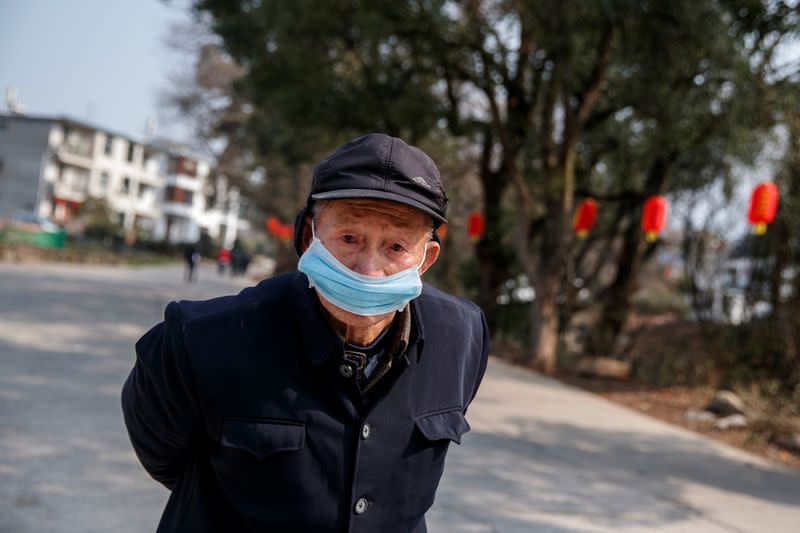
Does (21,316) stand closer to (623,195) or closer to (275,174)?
(623,195)

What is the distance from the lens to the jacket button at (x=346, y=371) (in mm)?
1755

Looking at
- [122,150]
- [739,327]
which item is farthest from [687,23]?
[122,150]

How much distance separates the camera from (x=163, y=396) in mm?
1715

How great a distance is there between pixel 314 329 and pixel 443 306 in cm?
42

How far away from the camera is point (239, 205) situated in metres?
48.2

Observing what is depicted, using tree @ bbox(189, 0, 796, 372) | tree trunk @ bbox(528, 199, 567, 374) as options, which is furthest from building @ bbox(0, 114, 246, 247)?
tree trunk @ bbox(528, 199, 567, 374)

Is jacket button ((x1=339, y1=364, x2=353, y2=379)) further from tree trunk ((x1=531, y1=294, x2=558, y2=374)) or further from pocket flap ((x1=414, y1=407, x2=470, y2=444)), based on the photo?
tree trunk ((x1=531, y1=294, x2=558, y2=374))

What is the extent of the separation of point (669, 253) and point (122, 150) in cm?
5294

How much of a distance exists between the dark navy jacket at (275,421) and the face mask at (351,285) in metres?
0.06

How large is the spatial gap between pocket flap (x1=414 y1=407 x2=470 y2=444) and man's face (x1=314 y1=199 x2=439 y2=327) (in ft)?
0.88

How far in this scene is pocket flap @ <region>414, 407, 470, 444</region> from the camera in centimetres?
184

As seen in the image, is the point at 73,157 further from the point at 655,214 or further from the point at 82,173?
the point at 655,214

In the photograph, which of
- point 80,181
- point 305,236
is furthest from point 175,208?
point 305,236

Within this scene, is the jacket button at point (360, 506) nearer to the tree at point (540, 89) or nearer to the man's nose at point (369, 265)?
the man's nose at point (369, 265)
